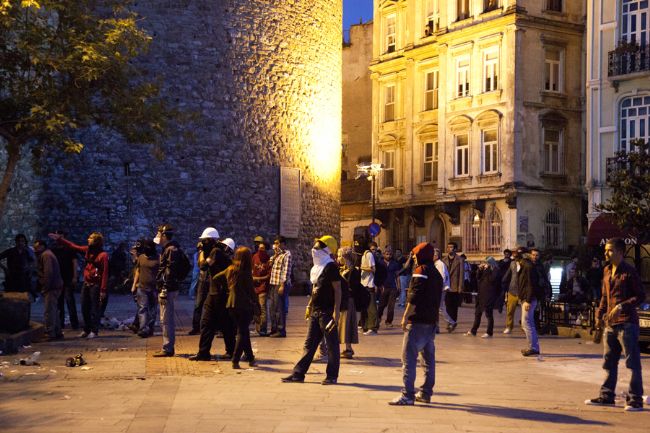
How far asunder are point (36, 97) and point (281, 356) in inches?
240

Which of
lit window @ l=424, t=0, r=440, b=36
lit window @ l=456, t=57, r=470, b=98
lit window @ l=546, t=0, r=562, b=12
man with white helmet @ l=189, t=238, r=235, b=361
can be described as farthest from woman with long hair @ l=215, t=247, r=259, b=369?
lit window @ l=424, t=0, r=440, b=36

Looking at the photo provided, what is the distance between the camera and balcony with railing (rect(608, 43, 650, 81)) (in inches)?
1298

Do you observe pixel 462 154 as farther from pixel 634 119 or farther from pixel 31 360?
pixel 31 360

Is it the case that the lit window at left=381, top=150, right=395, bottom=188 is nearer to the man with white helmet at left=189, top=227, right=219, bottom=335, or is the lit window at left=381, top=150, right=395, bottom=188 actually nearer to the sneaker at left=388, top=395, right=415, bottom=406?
the man with white helmet at left=189, top=227, right=219, bottom=335

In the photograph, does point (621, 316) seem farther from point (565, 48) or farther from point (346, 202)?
point (346, 202)

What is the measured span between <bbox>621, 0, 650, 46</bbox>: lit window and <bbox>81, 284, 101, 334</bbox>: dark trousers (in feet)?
69.3

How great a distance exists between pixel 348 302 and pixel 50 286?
5.07 metres

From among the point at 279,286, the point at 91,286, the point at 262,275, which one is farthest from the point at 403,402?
the point at 91,286

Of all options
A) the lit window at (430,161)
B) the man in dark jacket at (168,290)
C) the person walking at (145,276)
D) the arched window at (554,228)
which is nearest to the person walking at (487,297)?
the person walking at (145,276)

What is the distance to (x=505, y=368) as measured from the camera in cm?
1438

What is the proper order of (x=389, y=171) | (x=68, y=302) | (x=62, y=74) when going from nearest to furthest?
(x=68, y=302), (x=62, y=74), (x=389, y=171)

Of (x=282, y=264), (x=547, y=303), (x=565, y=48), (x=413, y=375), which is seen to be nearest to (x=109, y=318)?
(x=282, y=264)

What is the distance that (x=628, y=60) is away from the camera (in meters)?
33.4

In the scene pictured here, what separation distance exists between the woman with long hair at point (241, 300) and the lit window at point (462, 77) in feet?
93.5
